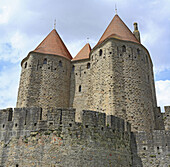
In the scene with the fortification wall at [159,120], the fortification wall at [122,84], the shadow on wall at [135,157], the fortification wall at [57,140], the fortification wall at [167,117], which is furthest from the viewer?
the fortification wall at [159,120]

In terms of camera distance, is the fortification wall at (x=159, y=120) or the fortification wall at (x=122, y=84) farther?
the fortification wall at (x=159, y=120)

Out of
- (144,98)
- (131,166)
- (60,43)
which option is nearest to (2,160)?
(131,166)

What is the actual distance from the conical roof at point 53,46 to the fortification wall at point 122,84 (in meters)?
3.95

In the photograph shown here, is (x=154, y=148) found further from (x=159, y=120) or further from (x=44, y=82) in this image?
(x=44, y=82)

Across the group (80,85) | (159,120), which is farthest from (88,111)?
(80,85)

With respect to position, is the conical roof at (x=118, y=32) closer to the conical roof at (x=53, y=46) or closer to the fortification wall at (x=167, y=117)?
the conical roof at (x=53, y=46)

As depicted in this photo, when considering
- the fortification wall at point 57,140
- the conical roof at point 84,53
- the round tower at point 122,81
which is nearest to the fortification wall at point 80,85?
the conical roof at point 84,53

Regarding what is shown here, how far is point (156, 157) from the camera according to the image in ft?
44.3

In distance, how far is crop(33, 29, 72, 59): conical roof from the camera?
2111 centimetres

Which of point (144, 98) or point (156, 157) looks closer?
point (156, 157)

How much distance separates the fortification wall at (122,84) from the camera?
16078 millimetres

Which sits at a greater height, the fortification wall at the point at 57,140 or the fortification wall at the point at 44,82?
the fortification wall at the point at 44,82

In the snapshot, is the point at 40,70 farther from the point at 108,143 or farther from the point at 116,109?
the point at 108,143

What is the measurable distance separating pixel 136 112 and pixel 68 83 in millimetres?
7304
